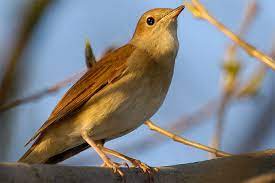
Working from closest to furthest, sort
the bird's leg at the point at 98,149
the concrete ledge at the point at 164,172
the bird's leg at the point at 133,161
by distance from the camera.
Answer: the concrete ledge at the point at 164,172 < the bird's leg at the point at 133,161 < the bird's leg at the point at 98,149

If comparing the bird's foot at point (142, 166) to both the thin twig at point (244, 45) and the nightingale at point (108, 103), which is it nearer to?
the nightingale at point (108, 103)

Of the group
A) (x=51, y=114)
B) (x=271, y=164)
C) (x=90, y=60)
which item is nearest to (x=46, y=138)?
(x=51, y=114)

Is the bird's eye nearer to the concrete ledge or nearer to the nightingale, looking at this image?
the nightingale

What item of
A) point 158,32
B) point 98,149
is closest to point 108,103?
point 98,149

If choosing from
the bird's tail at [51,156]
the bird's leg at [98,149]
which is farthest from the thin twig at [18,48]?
the bird's tail at [51,156]

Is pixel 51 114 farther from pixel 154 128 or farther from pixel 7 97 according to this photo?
pixel 7 97

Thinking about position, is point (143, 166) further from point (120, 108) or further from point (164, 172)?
point (120, 108)

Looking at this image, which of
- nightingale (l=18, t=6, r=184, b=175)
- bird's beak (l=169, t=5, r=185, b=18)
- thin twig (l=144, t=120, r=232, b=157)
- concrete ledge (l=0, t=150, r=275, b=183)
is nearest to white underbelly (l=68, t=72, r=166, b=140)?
nightingale (l=18, t=6, r=184, b=175)
